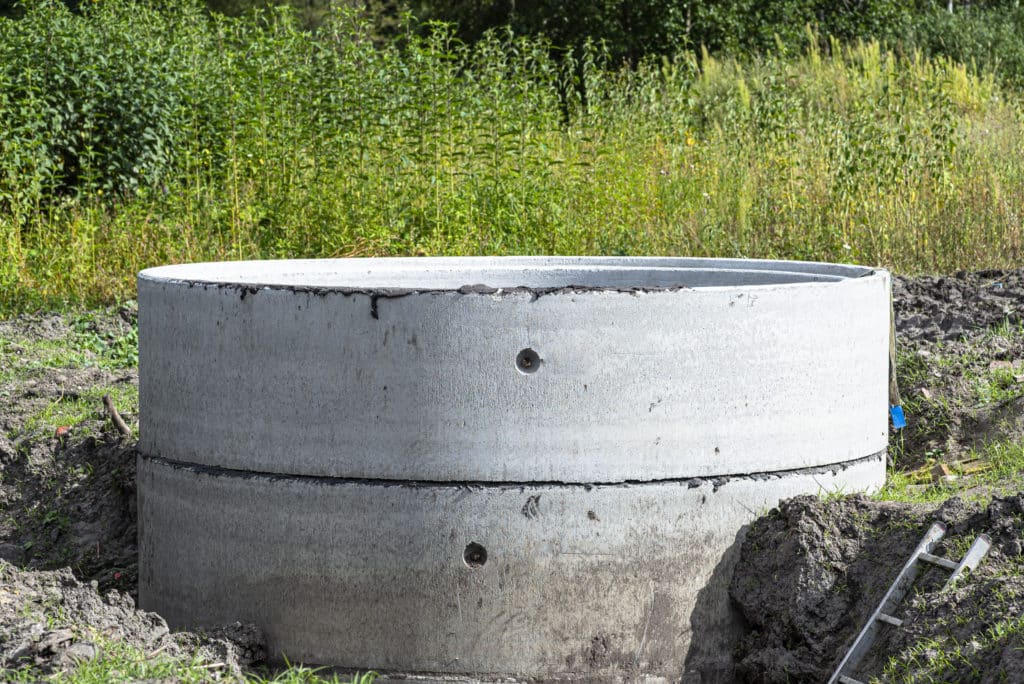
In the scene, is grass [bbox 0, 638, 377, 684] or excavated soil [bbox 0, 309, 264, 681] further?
excavated soil [bbox 0, 309, 264, 681]

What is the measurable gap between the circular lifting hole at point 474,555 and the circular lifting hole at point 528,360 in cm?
54

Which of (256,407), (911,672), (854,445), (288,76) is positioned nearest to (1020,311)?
(854,445)

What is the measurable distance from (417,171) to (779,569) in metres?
5.73

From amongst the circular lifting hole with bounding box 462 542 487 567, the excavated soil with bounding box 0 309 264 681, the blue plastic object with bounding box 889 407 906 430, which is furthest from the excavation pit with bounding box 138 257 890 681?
the blue plastic object with bounding box 889 407 906 430

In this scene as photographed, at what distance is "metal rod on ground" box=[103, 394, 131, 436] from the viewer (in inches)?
201

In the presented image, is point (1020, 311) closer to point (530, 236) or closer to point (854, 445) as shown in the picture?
point (854, 445)

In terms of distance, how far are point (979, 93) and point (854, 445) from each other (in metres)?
8.51

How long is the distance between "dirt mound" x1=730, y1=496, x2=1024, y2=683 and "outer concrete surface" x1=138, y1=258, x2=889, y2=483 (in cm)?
24

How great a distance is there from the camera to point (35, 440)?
5152 millimetres

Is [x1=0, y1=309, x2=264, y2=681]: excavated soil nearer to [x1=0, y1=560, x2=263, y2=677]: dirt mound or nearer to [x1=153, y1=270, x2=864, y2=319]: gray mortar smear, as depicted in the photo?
[x1=0, y1=560, x2=263, y2=677]: dirt mound

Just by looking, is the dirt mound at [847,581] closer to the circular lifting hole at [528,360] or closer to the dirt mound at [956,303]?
the circular lifting hole at [528,360]

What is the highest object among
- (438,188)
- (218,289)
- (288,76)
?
(288,76)

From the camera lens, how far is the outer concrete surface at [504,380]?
346cm

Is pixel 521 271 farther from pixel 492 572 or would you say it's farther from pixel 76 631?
pixel 76 631
